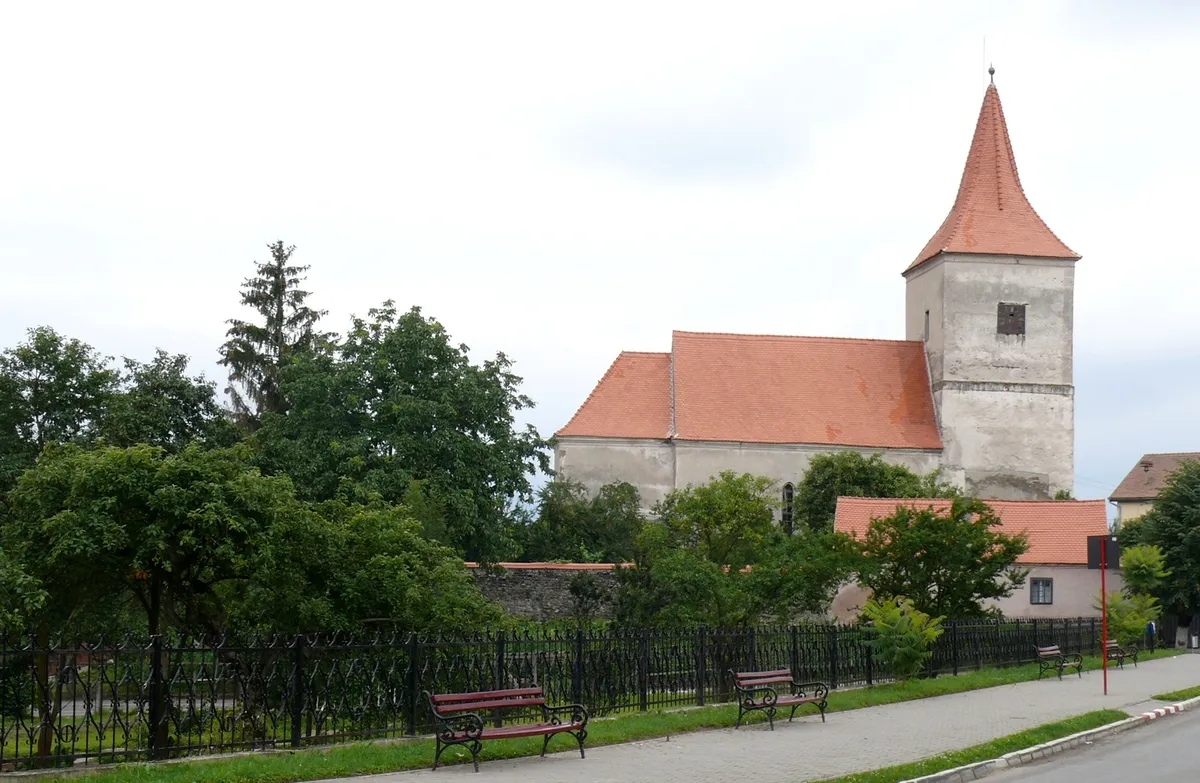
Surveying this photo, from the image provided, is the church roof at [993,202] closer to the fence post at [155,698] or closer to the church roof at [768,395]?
the church roof at [768,395]

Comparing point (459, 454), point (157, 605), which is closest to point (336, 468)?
point (459, 454)

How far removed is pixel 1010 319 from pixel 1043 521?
13238 mm

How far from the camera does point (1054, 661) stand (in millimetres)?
28172

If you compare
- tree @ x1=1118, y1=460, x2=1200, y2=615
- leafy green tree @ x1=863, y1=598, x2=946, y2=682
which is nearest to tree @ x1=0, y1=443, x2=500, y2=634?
leafy green tree @ x1=863, y1=598, x2=946, y2=682

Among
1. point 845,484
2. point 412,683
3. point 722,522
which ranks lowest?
point 412,683

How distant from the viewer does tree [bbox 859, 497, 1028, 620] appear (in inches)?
1081

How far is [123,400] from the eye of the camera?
135 ft

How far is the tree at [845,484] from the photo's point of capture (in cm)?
4950

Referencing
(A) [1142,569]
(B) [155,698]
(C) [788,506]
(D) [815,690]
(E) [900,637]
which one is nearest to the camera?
(B) [155,698]

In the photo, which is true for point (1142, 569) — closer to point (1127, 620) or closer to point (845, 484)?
point (1127, 620)

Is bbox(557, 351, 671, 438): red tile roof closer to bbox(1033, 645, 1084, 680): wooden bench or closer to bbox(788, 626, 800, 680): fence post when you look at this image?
bbox(1033, 645, 1084, 680): wooden bench

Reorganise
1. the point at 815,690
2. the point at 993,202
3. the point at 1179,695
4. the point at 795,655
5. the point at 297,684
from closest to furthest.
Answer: the point at 297,684 < the point at 815,690 < the point at 795,655 < the point at 1179,695 < the point at 993,202

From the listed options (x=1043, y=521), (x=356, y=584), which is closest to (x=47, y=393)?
(x=356, y=584)

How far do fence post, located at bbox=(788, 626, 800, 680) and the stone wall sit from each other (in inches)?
769
